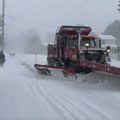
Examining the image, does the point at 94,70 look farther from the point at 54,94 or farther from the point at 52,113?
the point at 52,113

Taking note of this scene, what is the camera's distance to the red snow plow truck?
2119 cm

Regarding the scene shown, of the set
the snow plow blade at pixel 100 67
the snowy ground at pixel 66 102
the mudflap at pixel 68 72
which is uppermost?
the snow plow blade at pixel 100 67

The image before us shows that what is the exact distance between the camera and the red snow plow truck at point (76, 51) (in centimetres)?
2119

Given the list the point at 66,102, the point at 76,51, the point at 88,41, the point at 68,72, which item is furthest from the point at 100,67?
the point at 66,102

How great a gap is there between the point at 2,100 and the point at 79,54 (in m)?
9.34

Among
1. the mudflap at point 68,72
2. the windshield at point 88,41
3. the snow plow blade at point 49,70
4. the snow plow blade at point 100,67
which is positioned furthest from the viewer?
the windshield at point 88,41

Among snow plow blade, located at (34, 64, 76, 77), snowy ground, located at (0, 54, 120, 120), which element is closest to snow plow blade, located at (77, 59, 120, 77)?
snowy ground, located at (0, 54, 120, 120)

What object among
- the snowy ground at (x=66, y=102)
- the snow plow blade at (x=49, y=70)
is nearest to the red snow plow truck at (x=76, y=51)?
the snow plow blade at (x=49, y=70)

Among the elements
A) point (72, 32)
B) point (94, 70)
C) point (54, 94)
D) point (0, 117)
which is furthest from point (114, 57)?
point (0, 117)

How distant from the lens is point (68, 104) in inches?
484

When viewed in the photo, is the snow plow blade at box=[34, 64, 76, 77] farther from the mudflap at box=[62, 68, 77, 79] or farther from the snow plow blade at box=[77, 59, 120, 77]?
the snow plow blade at box=[77, 59, 120, 77]

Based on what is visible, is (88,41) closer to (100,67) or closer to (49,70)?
(49,70)

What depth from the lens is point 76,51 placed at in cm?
2206

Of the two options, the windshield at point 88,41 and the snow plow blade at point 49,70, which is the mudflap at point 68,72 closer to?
the snow plow blade at point 49,70
